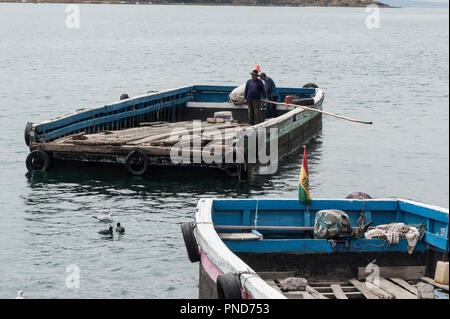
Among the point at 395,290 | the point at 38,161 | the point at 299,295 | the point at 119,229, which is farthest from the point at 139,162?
the point at 395,290

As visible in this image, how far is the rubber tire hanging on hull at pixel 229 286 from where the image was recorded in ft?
33.9

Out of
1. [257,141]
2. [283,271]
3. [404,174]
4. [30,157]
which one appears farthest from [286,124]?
[283,271]

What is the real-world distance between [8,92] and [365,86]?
28.7 m

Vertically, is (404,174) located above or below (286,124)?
below

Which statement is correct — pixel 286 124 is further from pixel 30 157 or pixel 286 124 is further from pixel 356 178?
pixel 30 157

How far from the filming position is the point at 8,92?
56.4 meters

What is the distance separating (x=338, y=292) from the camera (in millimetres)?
12656

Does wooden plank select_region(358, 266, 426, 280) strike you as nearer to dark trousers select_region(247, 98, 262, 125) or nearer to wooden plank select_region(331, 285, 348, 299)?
wooden plank select_region(331, 285, 348, 299)

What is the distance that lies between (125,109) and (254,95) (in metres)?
4.69

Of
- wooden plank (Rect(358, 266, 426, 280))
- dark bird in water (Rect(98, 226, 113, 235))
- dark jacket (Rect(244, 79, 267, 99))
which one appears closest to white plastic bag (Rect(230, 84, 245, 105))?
dark jacket (Rect(244, 79, 267, 99))
